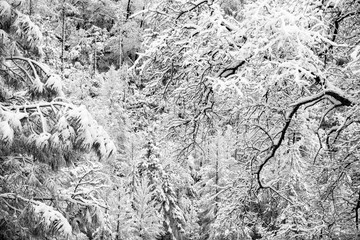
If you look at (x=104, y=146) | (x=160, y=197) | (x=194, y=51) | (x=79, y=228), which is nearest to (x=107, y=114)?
(x=160, y=197)

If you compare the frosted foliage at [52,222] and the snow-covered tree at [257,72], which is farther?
the frosted foliage at [52,222]

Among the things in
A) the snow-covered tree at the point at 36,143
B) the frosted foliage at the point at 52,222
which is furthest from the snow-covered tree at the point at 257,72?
the frosted foliage at the point at 52,222

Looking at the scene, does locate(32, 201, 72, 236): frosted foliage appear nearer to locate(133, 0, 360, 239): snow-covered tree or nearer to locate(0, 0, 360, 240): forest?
locate(0, 0, 360, 240): forest

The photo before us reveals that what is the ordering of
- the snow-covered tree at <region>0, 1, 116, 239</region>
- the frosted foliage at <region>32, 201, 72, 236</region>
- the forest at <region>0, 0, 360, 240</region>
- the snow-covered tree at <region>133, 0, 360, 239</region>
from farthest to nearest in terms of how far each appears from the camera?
the frosted foliage at <region>32, 201, 72, 236</region>
the snow-covered tree at <region>0, 1, 116, 239</region>
the forest at <region>0, 0, 360, 240</region>
the snow-covered tree at <region>133, 0, 360, 239</region>

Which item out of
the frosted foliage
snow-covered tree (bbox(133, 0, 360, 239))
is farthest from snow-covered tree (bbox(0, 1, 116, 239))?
snow-covered tree (bbox(133, 0, 360, 239))

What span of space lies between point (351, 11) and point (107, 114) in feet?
61.6

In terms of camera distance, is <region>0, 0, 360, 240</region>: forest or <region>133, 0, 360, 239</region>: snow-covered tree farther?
<region>0, 0, 360, 240</region>: forest

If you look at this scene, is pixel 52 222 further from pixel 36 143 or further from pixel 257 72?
pixel 257 72

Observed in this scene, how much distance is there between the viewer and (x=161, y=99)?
4.11m

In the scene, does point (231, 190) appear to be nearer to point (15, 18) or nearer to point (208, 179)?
point (15, 18)

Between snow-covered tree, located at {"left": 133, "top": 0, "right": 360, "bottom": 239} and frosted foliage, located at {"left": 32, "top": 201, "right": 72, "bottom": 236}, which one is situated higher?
snow-covered tree, located at {"left": 133, "top": 0, "right": 360, "bottom": 239}

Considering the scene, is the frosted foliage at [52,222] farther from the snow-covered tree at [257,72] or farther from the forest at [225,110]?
the snow-covered tree at [257,72]

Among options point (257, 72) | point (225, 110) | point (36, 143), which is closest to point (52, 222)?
point (36, 143)

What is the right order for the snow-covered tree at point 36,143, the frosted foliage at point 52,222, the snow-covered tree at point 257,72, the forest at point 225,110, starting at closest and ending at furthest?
the snow-covered tree at point 257,72 → the forest at point 225,110 → the snow-covered tree at point 36,143 → the frosted foliage at point 52,222
